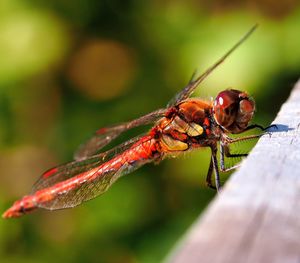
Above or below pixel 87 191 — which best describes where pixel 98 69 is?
above

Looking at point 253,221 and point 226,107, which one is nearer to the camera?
point 253,221

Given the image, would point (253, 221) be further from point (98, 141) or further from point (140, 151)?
point (98, 141)

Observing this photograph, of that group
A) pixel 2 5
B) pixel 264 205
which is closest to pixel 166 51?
pixel 2 5

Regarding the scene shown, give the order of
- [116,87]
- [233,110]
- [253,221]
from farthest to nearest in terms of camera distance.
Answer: [116,87] < [233,110] < [253,221]

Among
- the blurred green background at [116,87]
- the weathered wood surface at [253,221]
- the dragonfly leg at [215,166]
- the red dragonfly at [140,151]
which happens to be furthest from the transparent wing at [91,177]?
the weathered wood surface at [253,221]

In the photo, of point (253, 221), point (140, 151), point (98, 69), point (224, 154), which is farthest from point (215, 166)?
point (253, 221)

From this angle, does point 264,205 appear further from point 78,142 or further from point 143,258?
point 78,142

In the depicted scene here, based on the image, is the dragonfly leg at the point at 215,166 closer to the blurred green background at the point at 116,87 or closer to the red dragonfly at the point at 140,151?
the red dragonfly at the point at 140,151
